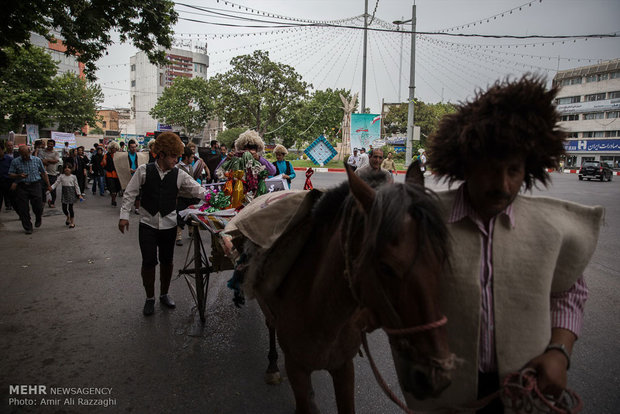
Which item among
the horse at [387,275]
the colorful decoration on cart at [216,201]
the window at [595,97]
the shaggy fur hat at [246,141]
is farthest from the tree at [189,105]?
the window at [595,97]

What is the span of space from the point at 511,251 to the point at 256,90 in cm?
3832

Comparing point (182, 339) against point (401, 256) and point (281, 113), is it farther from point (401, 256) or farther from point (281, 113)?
point (281, 113)

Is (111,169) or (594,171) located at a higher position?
(594,171)

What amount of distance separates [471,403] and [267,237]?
4.44 ft

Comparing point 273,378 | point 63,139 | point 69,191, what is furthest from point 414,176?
point 63,139

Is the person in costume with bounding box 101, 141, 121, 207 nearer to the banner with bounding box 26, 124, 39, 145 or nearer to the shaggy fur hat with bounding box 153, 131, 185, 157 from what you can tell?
the shaggy fur hat with bounding box 153, 131, 185, 157

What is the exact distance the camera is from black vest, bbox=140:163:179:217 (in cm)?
429

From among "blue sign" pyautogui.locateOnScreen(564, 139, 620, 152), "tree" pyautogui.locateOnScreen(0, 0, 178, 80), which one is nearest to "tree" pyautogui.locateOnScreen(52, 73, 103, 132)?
"tree" pyautogui.locateOnScreen(0, 0, 178, 80)

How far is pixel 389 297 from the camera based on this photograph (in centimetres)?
128

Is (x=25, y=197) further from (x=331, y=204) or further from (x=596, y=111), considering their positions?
(x=596, y=111)

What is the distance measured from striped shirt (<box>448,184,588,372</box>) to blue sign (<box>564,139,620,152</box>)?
54029mm

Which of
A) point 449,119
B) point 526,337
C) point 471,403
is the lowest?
point 471,403

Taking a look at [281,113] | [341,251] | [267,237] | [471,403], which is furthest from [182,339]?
[281,113]

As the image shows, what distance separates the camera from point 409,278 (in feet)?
4.00
